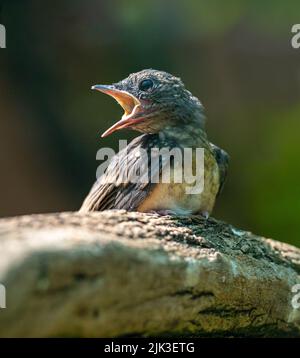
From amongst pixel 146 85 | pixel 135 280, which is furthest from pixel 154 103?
pixel 135 280

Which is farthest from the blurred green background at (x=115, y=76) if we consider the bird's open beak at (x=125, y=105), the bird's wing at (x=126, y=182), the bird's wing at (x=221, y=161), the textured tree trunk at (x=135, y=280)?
the textured tree trunk at (x=135, y=280)

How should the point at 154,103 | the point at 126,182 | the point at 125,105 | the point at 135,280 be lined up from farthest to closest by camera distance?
the point at 125,105 < the point at 154,103 < the point at 126,182 < the point at 135,280

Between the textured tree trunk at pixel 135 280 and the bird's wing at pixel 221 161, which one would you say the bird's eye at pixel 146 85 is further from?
the textured tree trunk at pixel 135 280

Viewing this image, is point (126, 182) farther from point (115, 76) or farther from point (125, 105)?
point (115, 76)

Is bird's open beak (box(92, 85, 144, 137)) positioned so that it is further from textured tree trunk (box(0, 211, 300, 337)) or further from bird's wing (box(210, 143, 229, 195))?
textured tree trunk (box(0, 211, 300, 337))

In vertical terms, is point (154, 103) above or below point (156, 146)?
above

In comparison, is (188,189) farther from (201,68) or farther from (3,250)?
(201,68)
